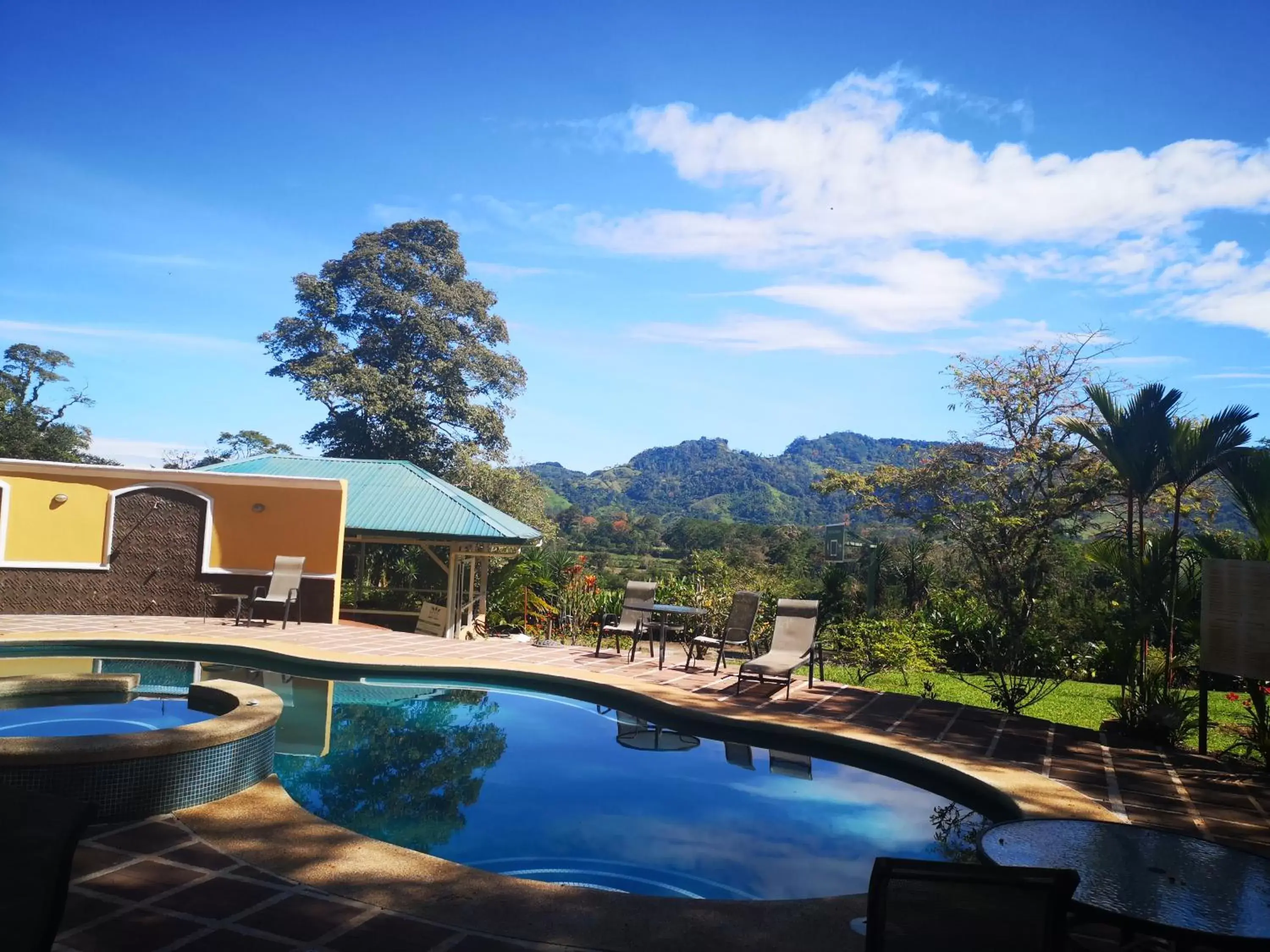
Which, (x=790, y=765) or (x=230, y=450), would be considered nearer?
(x=790, y=765)

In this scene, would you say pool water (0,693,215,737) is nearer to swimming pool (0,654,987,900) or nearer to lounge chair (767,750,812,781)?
swimming pool (0,654,987,900)

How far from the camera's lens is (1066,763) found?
6625mm

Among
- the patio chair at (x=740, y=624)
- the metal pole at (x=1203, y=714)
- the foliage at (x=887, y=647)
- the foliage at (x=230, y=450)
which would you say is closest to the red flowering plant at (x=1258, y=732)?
the metal pole at (x=1203, y=714)

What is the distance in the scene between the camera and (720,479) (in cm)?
6259

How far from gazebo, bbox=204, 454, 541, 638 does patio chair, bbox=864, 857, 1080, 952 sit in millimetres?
13330

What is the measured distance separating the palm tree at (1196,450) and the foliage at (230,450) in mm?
35421

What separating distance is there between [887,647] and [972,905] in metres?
9.70

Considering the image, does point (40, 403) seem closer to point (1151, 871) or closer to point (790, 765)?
point (790, 765)

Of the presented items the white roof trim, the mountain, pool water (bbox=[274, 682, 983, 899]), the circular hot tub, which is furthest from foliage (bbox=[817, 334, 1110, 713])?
the mountain

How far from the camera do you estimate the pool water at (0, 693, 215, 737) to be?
734 centimetres

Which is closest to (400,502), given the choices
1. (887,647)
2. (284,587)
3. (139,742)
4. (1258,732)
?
(284,587)

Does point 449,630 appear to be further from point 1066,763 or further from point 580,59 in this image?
point 1066,763

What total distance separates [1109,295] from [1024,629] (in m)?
10.3

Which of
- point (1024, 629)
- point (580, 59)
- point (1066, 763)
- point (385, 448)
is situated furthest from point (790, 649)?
point (385, 448)
